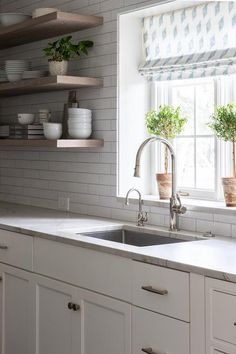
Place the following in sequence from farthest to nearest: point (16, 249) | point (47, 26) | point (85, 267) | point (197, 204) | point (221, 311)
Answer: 1. point (47, 26)
2. point (16, 249)
3. point (197, 204)
4. point (85, 267)
5. point (221, 311)

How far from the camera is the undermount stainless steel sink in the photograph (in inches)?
140

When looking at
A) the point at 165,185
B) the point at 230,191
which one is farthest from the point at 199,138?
the point at 230,191

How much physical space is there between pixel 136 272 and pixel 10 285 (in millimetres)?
1205

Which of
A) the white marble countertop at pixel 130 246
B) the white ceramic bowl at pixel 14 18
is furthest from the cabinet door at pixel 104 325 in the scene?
the white ceramic bowl at pixel 14 18

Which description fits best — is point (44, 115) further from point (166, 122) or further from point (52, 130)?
point (166, 122)

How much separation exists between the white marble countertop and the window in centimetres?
44

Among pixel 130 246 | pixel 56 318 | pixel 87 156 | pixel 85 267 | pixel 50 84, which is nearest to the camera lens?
pixel 130 246

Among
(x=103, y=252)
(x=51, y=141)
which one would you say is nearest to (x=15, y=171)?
(x=51, y=141)

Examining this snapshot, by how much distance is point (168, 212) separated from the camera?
12.2 feet

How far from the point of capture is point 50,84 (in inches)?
160

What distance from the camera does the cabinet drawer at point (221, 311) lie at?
240cm

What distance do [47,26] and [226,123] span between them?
1472mm

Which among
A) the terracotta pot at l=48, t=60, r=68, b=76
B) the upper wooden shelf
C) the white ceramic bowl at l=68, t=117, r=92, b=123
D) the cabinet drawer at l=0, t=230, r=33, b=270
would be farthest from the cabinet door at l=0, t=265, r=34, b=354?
the upper wooden shelf

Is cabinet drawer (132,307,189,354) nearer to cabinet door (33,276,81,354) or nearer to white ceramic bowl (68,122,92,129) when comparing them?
cabinet door (33,276,81,354)
